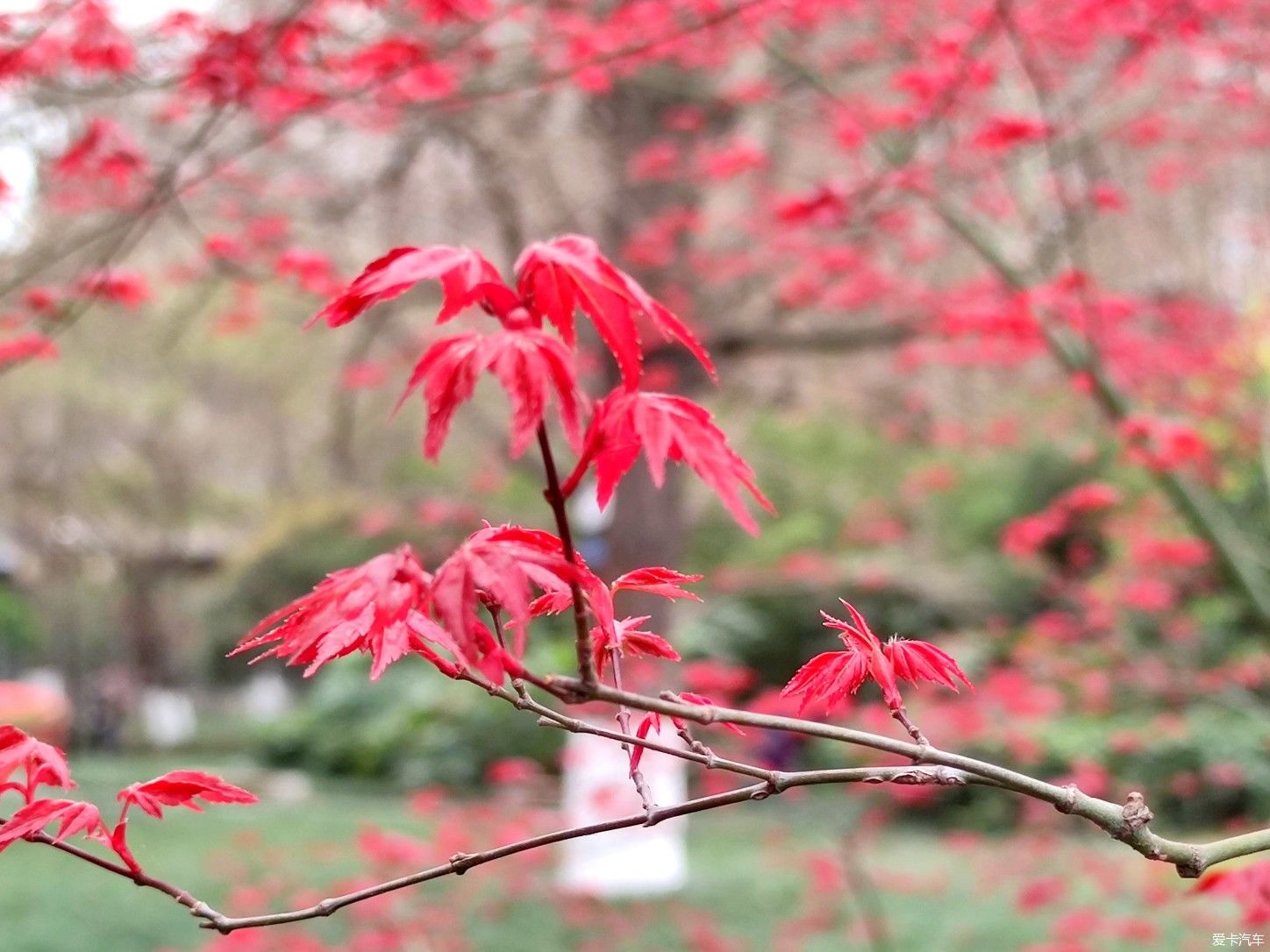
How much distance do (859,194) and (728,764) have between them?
279cm

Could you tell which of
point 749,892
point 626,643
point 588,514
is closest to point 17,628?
point 588,514

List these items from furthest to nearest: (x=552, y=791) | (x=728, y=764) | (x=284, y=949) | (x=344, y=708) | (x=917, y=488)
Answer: (x=344, y=708)
(x=917, y=488)
(x=552, y=791)
(x=284, y=949)
(x=728, y=764)

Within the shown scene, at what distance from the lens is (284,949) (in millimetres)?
5207

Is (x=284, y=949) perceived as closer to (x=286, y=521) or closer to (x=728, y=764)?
(x=728, y=764)

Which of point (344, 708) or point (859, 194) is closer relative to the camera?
point (859, 194)

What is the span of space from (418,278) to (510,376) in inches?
5.6

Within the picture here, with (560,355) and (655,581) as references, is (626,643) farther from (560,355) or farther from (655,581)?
(560,355)

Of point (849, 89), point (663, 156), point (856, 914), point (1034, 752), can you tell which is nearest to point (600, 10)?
point (663, 156)

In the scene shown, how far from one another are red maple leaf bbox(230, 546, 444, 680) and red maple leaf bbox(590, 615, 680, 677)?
168 mm

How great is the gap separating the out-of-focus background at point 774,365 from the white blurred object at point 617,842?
0.21 meters

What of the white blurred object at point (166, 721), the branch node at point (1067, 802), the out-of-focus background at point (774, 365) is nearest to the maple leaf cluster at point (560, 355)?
the branch node at point (1067, 802)

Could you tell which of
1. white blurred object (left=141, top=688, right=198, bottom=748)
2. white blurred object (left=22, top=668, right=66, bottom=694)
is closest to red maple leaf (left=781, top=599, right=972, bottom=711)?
white blurred object (left=141, top=688, right=198, bottom=748)

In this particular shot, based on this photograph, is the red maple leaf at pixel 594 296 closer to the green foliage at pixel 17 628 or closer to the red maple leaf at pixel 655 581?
the red maple leaf at pixel 655 581

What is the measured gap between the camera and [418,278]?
41.4 inches
